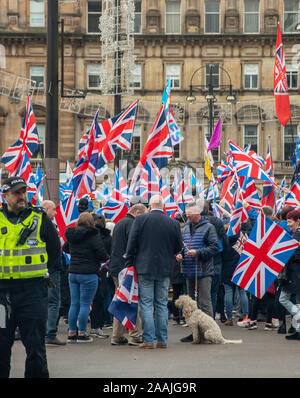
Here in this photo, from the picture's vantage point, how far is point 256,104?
4625 centimetres

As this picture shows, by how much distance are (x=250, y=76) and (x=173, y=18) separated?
17.1ft

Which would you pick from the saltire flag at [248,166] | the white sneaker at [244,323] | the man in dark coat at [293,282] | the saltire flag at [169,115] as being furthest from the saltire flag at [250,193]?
the saltire flag at [169,115]

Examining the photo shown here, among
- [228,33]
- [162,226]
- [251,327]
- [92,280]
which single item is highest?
[228,33]

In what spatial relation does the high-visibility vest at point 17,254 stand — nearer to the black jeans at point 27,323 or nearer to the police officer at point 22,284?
the police officer at point 22,284

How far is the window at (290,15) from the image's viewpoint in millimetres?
46906

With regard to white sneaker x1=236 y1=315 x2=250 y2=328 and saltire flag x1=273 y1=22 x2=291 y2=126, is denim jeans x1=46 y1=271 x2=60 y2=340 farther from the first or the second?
saltire flag x1=273 y1=22 x2=291 y2=126

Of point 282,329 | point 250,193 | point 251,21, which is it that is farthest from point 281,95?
point 251,21

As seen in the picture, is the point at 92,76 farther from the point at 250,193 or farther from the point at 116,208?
the point at 250,193

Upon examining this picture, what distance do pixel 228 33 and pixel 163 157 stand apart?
3305 cm

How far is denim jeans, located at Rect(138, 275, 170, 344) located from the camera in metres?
10.8

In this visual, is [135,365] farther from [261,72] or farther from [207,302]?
[261,72]

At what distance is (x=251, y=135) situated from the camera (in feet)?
155
